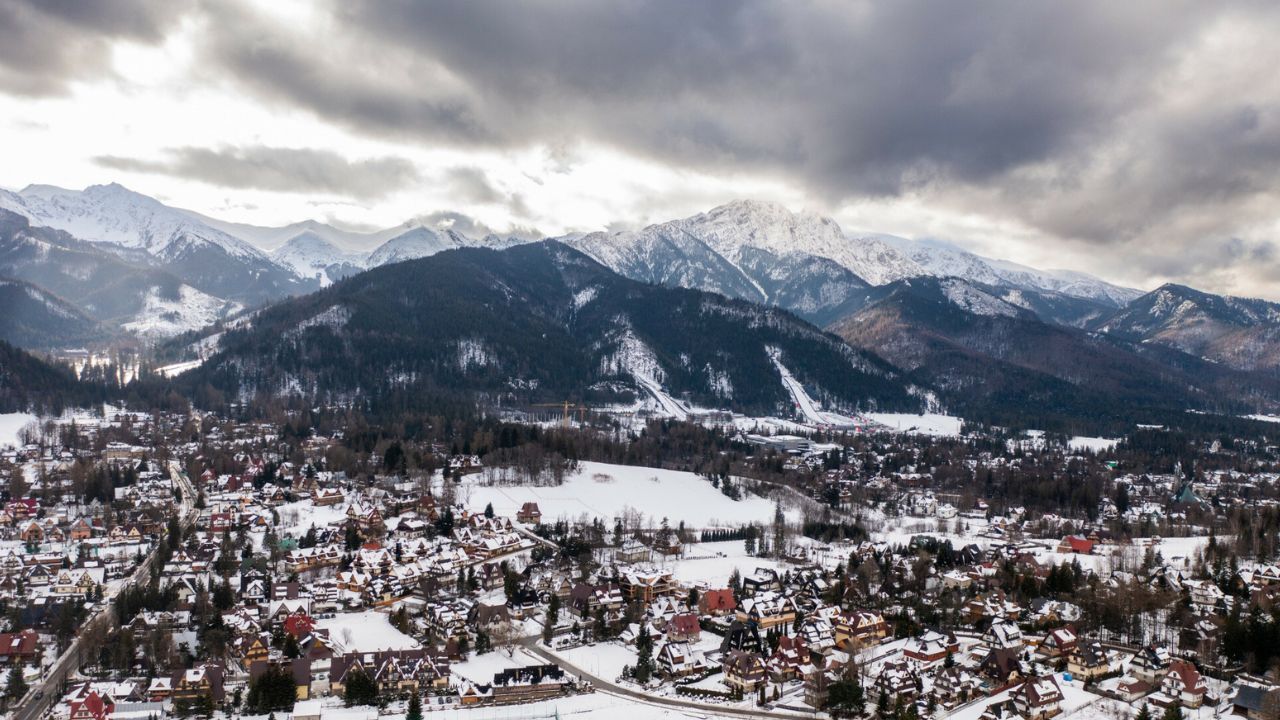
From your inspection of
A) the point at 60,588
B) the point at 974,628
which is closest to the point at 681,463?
the point at 974,628

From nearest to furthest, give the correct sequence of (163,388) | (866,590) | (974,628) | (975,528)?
(974,628), (866,590), (975,528), (163,388)

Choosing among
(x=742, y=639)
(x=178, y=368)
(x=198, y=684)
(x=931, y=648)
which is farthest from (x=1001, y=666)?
(x=178, y=368)

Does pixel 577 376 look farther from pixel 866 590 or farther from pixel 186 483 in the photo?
pixel 866 590

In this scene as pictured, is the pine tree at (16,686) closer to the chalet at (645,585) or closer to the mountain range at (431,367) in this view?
the chalet at (645,585)

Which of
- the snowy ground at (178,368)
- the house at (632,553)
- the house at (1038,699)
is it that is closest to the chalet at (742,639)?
the house at (1038,699)

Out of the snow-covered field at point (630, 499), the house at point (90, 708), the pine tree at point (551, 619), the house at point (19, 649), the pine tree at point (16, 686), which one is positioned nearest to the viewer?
the house at point (90, 708)

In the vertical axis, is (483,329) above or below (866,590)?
above
